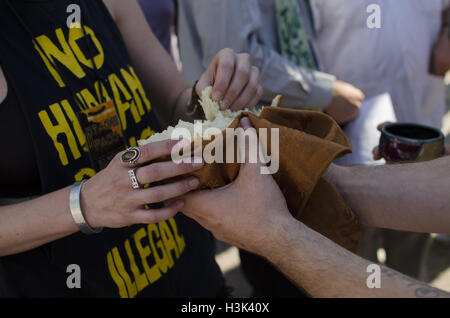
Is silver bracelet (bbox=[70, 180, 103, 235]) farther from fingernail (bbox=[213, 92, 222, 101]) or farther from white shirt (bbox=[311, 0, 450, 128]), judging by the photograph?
white shirt (bbox=[311, 0, 450, 128])

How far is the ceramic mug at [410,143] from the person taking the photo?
4.48ft

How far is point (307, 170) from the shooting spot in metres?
1.08

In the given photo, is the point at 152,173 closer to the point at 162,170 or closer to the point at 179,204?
the point at 162,170

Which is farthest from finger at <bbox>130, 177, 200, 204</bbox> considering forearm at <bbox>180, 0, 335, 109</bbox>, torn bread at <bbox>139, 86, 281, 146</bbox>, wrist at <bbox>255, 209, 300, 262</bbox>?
forearm at <bbox>180, 0, 335, 109</bbox>

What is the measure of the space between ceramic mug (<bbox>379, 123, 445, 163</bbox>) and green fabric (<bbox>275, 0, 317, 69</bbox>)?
82 centimetres

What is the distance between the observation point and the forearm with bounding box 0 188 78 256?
107cm

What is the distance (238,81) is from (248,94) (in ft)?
0.19

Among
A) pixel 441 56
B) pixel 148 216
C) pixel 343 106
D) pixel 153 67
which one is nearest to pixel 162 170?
pixel 148 216

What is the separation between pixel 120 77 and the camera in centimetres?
136

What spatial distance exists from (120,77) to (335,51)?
1533 mm

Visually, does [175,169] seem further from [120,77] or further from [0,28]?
[0,28]

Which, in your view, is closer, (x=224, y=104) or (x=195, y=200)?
(x=195, y=200)

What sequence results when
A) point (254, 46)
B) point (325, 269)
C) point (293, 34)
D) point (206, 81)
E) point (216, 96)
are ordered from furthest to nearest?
point (293, 34) < point (254, 46) < point (206, 81) < point (216, 96) < point (325, 269)
